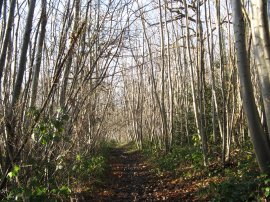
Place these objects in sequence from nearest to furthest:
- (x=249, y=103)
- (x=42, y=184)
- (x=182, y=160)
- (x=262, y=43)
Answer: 1. (x=262, y=43)
2. (x=249, y=103)
3. (x=42, y=184)
4. (x=182, y=160)

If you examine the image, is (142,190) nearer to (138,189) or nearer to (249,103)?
(138,189)

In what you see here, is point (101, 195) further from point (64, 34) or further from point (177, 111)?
point (177, 111)

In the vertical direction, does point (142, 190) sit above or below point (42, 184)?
below

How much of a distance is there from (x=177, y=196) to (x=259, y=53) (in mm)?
3639

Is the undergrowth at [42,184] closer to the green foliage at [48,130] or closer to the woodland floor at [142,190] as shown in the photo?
the green foliage at [48,130]

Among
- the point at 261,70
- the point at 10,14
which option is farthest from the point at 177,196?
the point at 10,14

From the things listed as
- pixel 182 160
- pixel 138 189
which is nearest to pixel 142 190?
pixel 138 189

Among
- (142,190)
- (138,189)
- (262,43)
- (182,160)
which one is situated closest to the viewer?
(262,43)

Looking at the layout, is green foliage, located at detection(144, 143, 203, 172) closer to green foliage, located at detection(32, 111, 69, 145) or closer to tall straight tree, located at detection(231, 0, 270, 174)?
tall straight tree, located at detection(231, 0, 270, 174)

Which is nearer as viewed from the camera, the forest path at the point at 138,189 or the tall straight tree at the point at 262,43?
the tall straight tree at the point at 262,43

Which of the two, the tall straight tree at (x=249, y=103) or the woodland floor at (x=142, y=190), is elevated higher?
the tall straight tree at (x=249, y=103)

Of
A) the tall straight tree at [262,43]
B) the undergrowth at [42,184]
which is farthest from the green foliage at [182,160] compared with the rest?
the tall straight tree at [262,43]

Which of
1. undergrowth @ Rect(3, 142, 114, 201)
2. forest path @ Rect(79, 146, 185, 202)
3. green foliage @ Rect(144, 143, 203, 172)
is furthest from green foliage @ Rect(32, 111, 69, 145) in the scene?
green foliage @ Rect(144, 143, 203, 172)

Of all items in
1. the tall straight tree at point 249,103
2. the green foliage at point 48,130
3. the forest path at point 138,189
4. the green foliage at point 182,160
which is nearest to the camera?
the green foliage at point 48,130
